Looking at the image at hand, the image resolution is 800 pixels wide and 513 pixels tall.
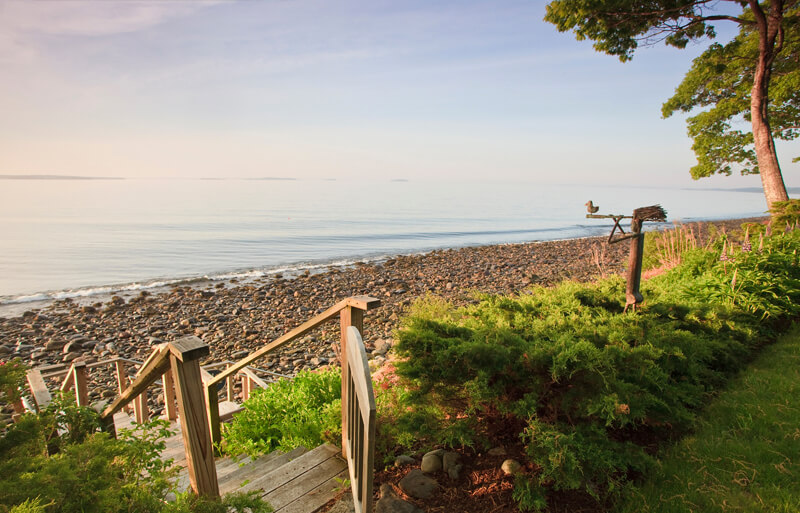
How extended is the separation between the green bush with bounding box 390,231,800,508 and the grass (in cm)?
15

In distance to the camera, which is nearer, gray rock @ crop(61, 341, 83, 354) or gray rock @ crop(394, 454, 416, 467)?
gray rock @ crop(394, 454, 416, 467)

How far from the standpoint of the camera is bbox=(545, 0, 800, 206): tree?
11.0 meters

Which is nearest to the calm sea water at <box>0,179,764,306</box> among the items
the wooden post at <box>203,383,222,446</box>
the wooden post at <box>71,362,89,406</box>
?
the wooden post at <box>71,362,89,406</box>

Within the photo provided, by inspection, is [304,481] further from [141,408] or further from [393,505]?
[141,408]

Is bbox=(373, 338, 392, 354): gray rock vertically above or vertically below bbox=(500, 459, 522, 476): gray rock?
below

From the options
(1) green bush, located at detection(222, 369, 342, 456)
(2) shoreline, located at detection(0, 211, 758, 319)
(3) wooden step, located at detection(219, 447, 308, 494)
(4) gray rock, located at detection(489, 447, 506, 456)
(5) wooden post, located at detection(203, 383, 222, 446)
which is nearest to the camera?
(4) gray rock, located at detection(489, 447, 506, 456)

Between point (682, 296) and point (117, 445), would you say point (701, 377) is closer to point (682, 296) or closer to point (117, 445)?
point (682, 296)

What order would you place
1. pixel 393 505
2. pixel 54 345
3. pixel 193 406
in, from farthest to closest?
pixel 54 345
pixel 393 505
pixel 193 406

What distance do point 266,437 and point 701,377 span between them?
14.9ft

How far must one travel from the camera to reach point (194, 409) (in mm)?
2250

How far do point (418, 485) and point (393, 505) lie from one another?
0.29m

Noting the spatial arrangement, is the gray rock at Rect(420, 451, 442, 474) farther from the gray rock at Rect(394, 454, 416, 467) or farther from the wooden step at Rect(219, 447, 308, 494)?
the wooden step at Rect(219, 447, 308, 494)

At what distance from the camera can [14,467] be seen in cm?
176

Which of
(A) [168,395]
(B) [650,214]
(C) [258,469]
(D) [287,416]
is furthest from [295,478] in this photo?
(B) [650,214]
